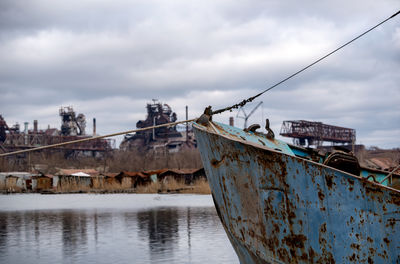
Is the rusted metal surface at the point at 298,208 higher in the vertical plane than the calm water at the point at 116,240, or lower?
higher

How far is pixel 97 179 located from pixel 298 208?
50.4 metres

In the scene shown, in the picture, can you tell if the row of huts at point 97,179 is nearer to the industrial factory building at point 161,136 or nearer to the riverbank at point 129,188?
the riverbank at point 129,188

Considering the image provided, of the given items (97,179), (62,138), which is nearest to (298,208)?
(97,179)

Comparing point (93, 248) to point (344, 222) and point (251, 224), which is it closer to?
point (251, 224)

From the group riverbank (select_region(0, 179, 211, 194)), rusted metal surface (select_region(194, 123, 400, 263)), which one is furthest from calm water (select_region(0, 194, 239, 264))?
riverbank (select_region(0, 179, 211, 194))

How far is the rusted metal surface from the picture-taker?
539cm

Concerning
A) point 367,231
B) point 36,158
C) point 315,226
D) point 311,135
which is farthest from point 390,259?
point 36,158

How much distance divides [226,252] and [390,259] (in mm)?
6451

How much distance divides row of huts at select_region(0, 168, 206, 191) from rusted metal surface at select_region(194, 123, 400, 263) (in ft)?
143

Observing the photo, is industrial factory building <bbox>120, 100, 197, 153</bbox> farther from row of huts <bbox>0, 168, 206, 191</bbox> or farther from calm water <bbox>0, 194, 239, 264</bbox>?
calm water <bbox>0, 194, 239, 264</bbox>

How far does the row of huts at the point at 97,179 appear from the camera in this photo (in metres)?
52.0

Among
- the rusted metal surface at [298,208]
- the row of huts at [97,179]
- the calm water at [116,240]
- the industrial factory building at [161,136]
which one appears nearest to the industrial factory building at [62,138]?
the industrial factory building at [161,136]

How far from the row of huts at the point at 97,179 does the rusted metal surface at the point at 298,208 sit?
1720 inches

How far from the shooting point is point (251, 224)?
6.63 metres
